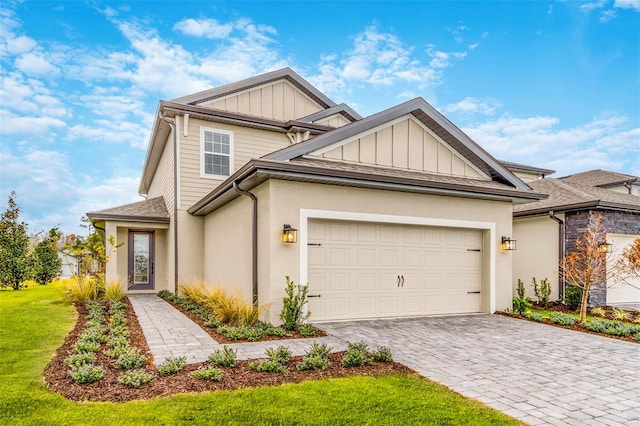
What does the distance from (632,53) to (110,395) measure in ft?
65.4

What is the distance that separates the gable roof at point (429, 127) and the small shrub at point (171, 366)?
418 cm

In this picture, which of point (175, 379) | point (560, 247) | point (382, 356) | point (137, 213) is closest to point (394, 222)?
point (382, 356)

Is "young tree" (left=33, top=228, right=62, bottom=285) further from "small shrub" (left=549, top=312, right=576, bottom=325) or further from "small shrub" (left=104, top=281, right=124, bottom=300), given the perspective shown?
"small shrub" (left=549, top=312, right=576, bottom=325)

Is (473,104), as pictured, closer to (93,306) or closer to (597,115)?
(597,115)

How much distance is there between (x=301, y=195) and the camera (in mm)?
7695

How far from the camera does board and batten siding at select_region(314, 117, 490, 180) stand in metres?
8.83

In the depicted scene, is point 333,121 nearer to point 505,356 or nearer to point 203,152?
point 203,152

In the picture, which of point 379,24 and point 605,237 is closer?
point 605,237

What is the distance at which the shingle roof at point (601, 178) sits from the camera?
22.3 metres

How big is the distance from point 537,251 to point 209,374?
461 inches

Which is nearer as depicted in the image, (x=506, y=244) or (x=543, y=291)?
(x=506, y=244)

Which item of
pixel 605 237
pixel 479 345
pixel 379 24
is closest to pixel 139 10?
pixel 379 24

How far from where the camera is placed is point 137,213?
43.5 feet

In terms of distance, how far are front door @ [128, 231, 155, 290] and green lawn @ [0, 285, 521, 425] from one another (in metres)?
9.44
